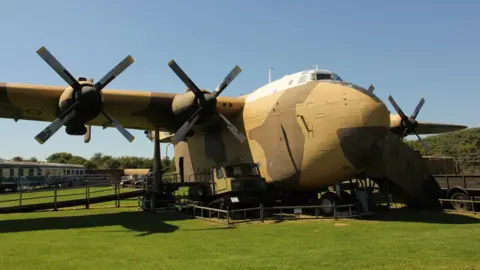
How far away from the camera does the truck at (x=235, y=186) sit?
16469 millimetres

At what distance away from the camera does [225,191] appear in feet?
55.2

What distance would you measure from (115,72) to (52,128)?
353 cm

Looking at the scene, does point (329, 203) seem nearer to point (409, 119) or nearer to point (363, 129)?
point (363, 129)

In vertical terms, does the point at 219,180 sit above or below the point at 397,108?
below

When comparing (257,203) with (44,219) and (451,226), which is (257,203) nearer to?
(451,226)

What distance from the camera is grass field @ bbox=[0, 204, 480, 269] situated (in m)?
7.58

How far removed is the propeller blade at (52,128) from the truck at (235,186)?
708cm

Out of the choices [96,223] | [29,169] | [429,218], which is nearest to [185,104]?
[96,223]

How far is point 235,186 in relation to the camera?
16.5 metres

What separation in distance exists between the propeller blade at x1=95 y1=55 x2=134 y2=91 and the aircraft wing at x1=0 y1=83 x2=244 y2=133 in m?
1.88

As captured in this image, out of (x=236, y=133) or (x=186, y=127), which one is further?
(x=236, y=133)

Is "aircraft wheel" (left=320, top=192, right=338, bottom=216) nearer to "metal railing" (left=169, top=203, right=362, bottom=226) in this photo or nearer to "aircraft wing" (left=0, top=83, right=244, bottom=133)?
"metal railing" (left=169, top=203, right=362, bottom=226)

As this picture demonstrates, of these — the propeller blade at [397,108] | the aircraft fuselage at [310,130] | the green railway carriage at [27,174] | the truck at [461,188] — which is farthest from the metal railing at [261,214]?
the green railway carriage at [27,174]

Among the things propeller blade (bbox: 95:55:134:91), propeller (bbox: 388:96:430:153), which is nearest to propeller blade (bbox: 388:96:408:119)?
propeller (bbox: 388:96:430:153)
